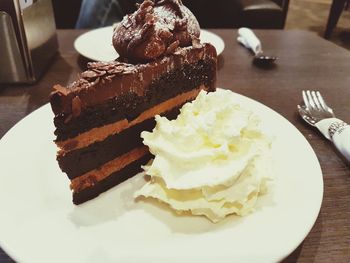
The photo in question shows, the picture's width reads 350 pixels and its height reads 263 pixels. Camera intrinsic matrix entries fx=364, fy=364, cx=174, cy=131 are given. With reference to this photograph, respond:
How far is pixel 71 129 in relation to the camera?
86 centimetres

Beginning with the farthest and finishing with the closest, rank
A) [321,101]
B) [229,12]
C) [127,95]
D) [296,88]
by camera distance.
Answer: [229,12]
[296,88]
[321,101]
[127,95]

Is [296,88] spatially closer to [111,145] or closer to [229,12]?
[111,145]

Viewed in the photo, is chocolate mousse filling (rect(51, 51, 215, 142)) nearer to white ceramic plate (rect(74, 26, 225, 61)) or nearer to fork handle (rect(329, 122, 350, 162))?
fork handle (rect(329, 122, 350, 162))

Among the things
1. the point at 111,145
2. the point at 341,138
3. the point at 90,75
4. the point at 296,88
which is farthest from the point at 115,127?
the point at 296,88

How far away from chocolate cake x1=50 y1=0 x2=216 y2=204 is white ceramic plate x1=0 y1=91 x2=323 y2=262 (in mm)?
68

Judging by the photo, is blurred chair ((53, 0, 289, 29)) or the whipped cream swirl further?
blurred chair ((53, 0, 289, 29))

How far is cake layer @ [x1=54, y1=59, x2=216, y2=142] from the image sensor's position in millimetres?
860

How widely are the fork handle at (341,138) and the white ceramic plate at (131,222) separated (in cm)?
13

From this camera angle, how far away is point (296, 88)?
1.52m

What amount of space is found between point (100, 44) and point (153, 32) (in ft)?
2.84

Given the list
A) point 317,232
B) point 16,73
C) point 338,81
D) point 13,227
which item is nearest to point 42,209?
point 13,227

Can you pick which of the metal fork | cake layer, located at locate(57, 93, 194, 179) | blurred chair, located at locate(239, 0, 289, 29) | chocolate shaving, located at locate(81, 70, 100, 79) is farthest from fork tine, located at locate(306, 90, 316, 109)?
blurred chair, located at locate(239, 0, 289, 29)

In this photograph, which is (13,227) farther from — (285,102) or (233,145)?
(285,102)

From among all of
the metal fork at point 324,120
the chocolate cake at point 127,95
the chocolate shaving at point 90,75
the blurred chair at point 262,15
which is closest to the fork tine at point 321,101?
the metal fork at point 324,120
